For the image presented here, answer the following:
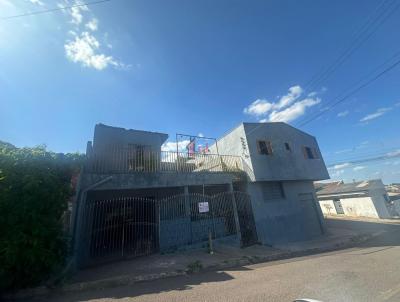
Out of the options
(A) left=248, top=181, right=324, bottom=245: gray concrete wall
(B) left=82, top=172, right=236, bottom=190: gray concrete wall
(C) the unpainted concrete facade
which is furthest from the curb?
(B) left=82, top=172, right=236, bottom=190: gray concrete wall

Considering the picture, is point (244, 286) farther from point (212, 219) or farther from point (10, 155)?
point (10, 155)

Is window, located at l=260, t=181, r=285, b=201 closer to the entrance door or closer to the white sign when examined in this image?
the entrance door

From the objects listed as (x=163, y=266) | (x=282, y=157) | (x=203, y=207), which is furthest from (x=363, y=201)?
(x=163, y=266)

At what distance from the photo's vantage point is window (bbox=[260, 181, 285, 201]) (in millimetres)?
13562

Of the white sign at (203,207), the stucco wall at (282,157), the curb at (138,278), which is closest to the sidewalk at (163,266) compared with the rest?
the curb at (138,278)

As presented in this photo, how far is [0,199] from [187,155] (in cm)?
860

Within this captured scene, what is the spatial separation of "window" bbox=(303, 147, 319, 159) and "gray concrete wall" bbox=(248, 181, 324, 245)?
6.97 feet

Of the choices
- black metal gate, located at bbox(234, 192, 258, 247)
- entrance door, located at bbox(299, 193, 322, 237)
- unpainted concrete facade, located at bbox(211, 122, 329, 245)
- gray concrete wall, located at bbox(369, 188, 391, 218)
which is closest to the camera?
black metal gate, located at bbox(234, 192, 258, 247)

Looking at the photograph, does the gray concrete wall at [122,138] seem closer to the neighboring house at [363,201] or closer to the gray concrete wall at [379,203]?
the neighboring house at [363,201]

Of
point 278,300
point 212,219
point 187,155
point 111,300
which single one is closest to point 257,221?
point 212,219

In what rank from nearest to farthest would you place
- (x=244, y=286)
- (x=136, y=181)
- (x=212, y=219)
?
1. (x=244, y=286)
2. (x=136, y=181)
3. (x=212, y=219)

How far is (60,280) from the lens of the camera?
227 inches

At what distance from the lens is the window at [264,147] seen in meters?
13.8

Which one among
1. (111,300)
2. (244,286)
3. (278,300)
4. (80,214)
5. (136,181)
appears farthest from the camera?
(136,181)
